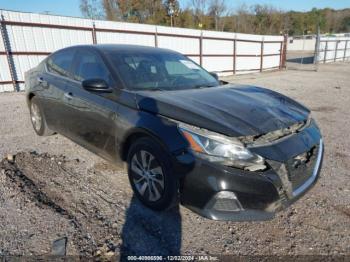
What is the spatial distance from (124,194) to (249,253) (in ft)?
4.90

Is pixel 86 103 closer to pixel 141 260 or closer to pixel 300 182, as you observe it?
pixel 141 260

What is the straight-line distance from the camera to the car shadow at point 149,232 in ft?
7.57

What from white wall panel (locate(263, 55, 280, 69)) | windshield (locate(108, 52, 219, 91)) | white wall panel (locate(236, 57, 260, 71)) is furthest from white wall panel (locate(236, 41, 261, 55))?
windshield (locate(108, 52, 219, 91))

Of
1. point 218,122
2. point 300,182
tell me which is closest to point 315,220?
point 300,182

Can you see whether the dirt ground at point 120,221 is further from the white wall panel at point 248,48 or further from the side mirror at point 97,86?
the white wall panel at point 248,48

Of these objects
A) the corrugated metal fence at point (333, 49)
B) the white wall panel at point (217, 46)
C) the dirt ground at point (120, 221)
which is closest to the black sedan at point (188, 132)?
the dirt ground at point (120, 221)

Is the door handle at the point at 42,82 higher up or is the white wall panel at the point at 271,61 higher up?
the door handle at the point at 42,82

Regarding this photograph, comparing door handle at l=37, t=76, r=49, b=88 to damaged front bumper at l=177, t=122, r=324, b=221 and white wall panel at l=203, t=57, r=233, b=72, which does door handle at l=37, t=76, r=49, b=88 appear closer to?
damaged front bumper at l=177, t=122, r=324, b=221

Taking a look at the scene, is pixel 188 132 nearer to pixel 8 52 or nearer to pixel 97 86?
pixel 97 86

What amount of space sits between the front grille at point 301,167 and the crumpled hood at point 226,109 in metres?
0.33

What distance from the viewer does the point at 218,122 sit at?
95.0 inches

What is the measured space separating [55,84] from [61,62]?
391 mm

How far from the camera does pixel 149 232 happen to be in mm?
2525

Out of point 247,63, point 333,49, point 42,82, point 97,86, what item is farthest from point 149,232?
point 333,49
